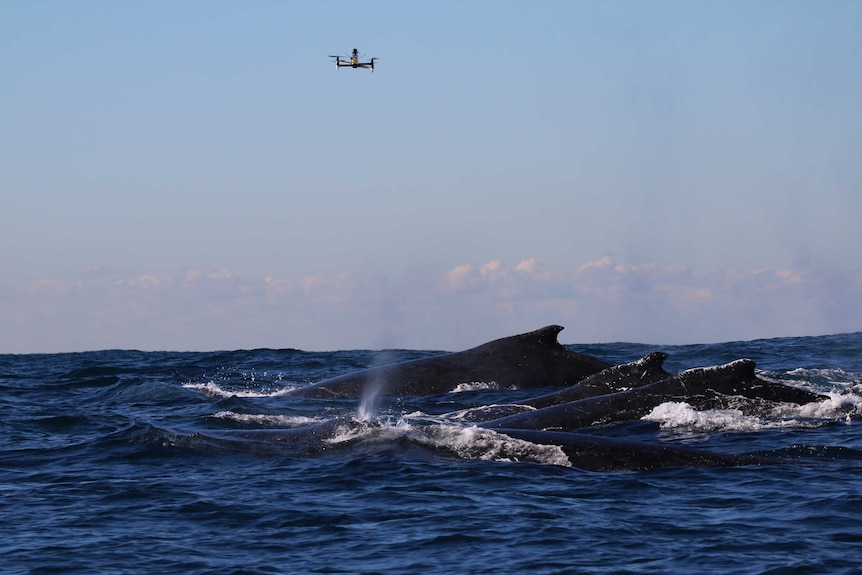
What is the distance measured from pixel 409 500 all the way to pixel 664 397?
657 centimetres

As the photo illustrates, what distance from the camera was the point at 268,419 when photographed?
1981 centimetres

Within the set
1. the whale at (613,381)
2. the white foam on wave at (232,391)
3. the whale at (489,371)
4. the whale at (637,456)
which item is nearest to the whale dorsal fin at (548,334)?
the whale at (489,371)

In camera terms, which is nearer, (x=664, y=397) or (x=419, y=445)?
(x=419, y=445)

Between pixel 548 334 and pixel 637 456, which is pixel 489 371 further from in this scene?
pixel 637 456

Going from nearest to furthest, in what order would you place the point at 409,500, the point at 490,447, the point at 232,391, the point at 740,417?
the point at 409,500
the point at 490,447
the point at 740,417
the point at 232,391

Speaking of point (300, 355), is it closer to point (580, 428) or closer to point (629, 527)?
point (580, 428)

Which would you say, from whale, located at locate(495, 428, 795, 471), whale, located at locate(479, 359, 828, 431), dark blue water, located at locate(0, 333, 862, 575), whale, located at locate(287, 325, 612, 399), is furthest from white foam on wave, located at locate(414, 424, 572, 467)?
whale, located at locate(287, 325, 612, 399)

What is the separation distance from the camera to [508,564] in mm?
10422

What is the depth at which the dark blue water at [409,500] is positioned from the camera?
10703mm

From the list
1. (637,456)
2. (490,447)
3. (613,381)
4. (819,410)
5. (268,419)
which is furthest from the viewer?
(613,381)

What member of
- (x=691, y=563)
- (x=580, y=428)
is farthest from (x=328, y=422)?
(x=691, y=563)

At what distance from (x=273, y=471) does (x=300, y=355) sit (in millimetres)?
28643

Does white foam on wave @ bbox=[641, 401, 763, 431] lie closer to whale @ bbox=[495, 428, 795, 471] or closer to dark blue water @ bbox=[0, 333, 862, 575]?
dark blue water @ bbox=[0, 333, 862, 575]

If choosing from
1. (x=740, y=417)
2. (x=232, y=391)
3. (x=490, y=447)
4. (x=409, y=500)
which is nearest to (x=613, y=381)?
(x=740, y=417)
